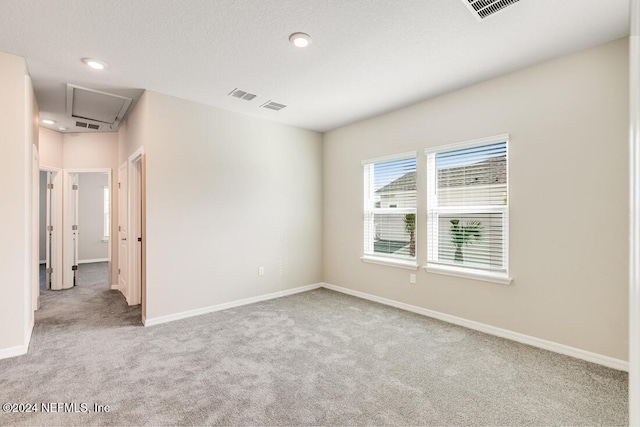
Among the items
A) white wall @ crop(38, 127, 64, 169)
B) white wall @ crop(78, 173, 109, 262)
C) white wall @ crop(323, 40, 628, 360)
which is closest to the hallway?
white wall @ crop(38, 127, 64, 169)

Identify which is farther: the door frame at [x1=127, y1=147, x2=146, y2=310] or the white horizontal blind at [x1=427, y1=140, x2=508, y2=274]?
the door frame at [x1=127, y1=147, x2=146, y2=310]

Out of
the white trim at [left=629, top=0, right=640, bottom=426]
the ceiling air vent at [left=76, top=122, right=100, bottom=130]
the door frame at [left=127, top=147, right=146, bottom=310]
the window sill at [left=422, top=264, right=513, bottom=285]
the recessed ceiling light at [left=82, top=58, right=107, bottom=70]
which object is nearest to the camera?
the white trim at [left=629, top=0, right=640, bottom=426]

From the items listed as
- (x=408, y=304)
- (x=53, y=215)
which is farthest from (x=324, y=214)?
(x=53, y=215)

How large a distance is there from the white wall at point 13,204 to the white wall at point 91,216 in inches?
237

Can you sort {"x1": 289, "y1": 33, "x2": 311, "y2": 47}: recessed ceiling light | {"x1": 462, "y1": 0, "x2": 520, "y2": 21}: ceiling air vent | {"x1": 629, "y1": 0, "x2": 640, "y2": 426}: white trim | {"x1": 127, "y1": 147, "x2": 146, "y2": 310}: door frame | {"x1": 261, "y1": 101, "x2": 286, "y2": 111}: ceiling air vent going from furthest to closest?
{"x1": 127, "y1": 147, "x2": 146, "y2": 310}: door frame
{"x1": 261, "y1": 101, "x2": 286, "y2": 111}: ceiling air vent
{"x1": 289, "y1": 33, "x2": 311, "y2": 47}: recessed ceiling light
{"x1": 462, "y1": 0, "x2": 520, "y2": 21}: ceiling air vent
{"x1": 629, "y1": 0, "x2": 640, "y2": 426}: white trim

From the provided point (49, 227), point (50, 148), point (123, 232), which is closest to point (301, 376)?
point (123, 232)

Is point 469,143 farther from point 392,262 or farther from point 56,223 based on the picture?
point 56,223

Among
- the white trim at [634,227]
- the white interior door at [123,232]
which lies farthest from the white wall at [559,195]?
the white interior door at [123,232]

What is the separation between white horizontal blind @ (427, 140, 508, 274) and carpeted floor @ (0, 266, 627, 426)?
85 cm

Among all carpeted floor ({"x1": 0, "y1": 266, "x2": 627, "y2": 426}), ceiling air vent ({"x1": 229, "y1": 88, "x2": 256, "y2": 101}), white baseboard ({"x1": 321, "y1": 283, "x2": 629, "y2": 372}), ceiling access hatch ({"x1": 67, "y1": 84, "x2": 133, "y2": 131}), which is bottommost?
carpeted floor ({"x1": 0, "y1": 266, "x2": 627, "y2": 426})

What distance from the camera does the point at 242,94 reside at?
12.6 ft

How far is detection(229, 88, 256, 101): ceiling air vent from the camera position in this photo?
3759 millimetres

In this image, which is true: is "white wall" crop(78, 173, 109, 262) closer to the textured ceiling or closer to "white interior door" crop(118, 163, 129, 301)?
"white interior door" crop(118, 163, 129, 301)

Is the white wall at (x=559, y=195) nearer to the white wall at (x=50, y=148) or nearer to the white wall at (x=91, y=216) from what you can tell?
the white wall at (x=50, y=148)
